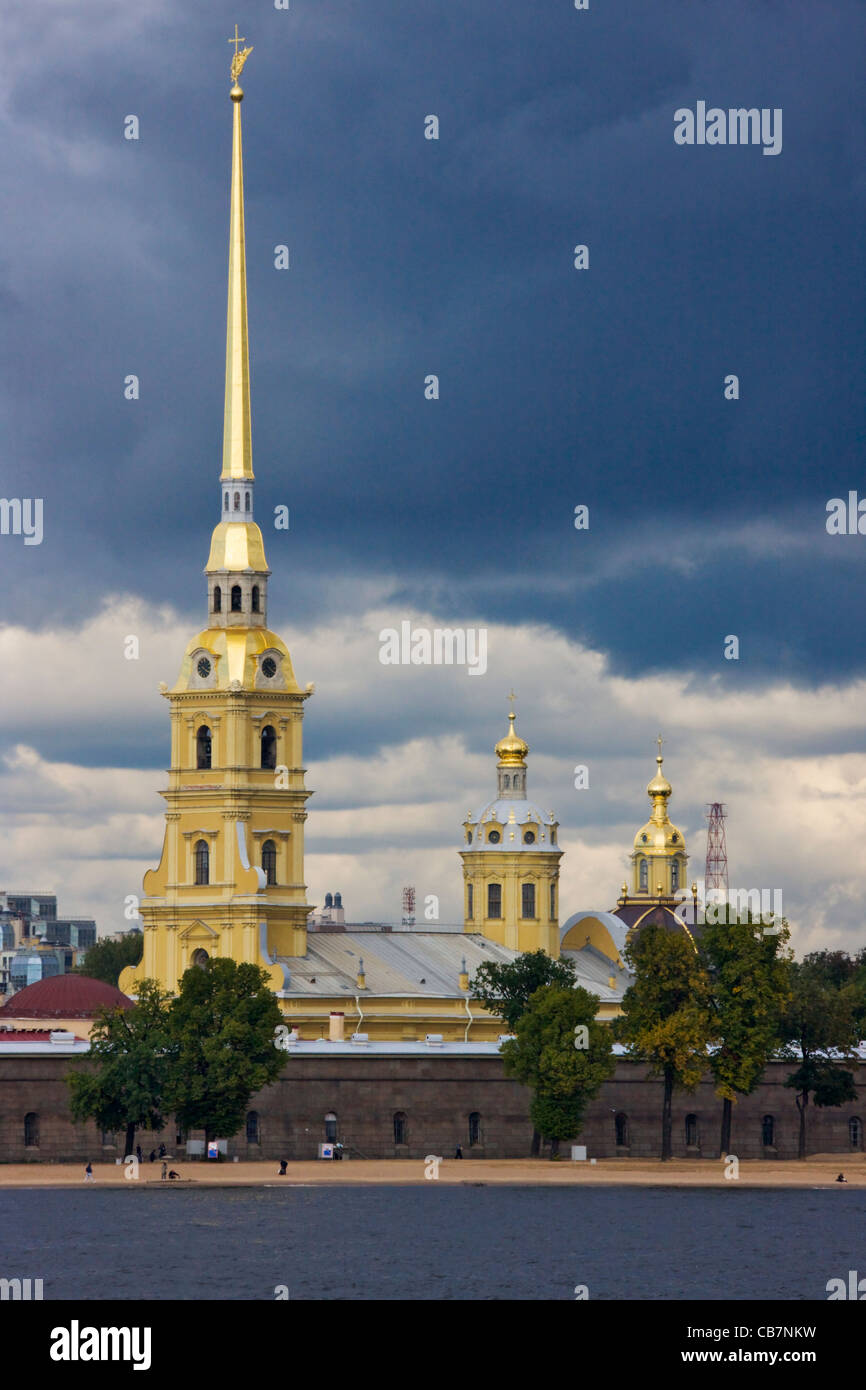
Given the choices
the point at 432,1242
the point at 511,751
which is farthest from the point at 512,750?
the point at 432,1242

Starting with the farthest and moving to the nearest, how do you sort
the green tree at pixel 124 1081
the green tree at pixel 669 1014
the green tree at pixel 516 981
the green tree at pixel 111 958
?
the green tree at pixel 111 958 < the green tree at pixel 516 981 < the green tree at pixel 669 1014 < the green tree at pixel 124 1081

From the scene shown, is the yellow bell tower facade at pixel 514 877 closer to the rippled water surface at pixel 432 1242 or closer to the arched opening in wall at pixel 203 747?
→ the arched opening in wall at pixel 203 747

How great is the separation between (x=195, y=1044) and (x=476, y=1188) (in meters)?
11.0

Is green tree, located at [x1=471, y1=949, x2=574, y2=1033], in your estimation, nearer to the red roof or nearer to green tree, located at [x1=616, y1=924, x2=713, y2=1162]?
green tree, located at [x1=616, y1=924, x2=713, y2=1162]

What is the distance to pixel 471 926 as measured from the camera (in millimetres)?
154375

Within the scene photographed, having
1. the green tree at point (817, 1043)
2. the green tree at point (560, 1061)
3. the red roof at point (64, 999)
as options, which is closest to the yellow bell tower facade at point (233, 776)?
the red roof at point (64, 999)

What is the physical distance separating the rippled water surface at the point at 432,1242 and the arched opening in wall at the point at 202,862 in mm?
32073

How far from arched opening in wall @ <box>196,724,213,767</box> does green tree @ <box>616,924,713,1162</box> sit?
996 inches

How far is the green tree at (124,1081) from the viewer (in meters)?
110

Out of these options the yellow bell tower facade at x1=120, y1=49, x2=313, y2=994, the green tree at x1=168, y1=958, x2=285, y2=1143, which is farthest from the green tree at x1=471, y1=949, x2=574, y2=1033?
the green tree at x1=168, y1=958, x2=285, y2=1143

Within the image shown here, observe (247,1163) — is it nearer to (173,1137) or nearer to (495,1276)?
(173,1137)
